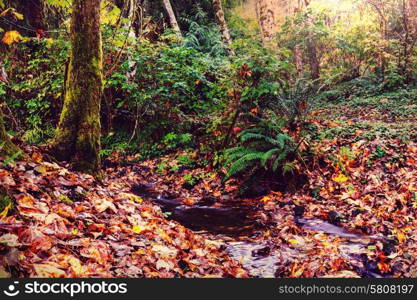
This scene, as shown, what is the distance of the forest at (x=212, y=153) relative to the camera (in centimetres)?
298

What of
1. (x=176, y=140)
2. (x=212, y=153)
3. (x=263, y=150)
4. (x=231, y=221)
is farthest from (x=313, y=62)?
(x=231, y=221)

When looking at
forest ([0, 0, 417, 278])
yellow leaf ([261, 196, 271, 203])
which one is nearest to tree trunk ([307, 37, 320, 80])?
forest ([0, 0, 417, 278])

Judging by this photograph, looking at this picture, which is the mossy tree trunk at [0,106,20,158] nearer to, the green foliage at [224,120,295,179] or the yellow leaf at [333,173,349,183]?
the green foliage at [224,120,295,179]

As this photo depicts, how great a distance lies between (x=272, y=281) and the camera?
2.32m

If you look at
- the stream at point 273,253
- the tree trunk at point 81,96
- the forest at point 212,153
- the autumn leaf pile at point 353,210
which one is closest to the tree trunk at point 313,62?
the forest at point 212,153

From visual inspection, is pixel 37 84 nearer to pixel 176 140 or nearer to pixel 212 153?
pixel 176 140

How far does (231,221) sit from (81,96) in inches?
119

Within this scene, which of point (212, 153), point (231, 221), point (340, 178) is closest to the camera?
point (231, 221)

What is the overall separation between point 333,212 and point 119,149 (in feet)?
23.7

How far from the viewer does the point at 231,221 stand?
5148 mm

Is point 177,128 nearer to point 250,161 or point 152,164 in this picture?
point 152,164

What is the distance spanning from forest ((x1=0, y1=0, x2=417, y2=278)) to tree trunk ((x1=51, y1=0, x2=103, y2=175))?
0.02m

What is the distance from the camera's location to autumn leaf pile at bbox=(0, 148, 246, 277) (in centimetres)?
212

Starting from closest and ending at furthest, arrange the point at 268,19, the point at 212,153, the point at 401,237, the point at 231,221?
the point at 401,237, the point at 231,221, the point at 212,153, the point at 268,19
